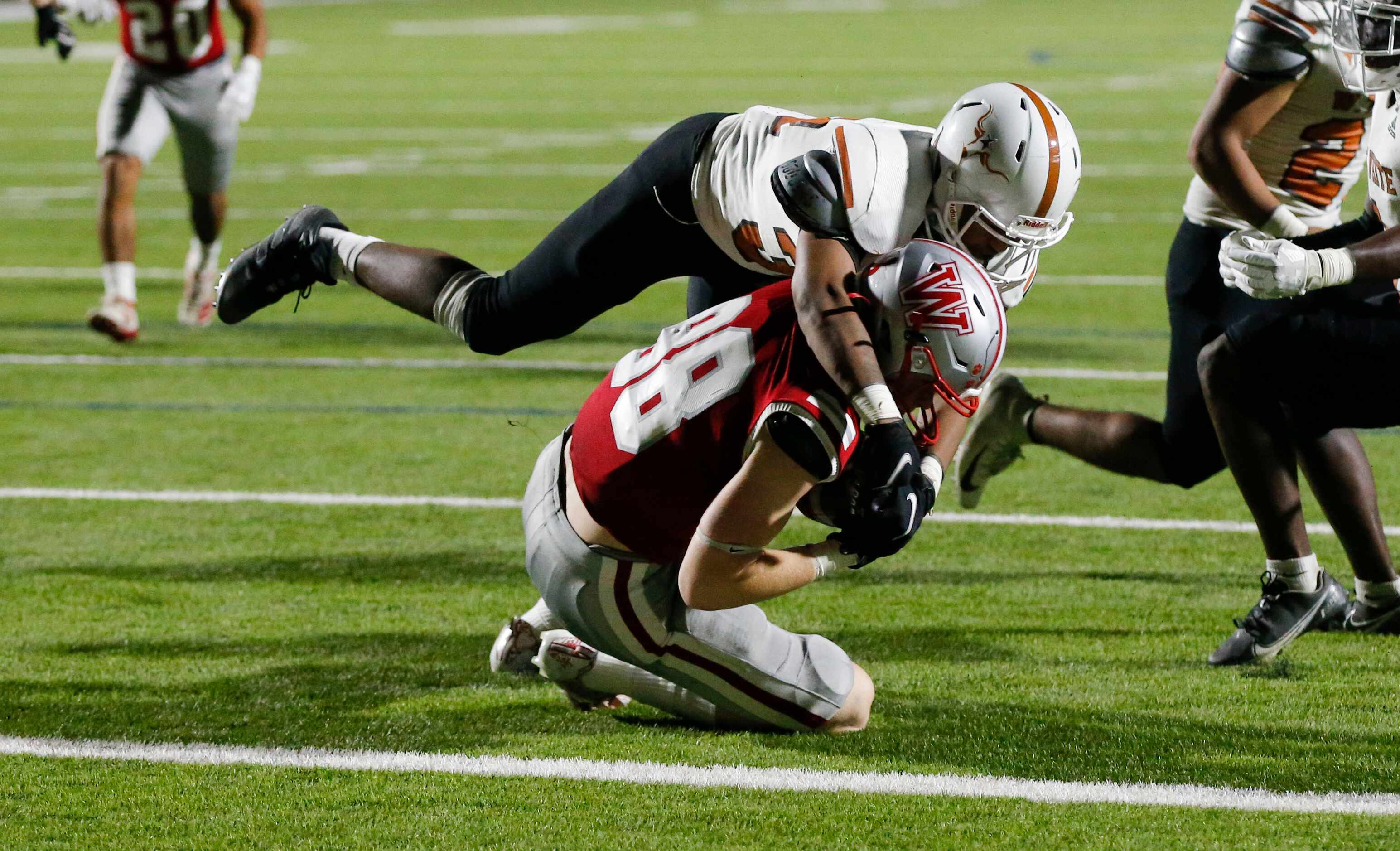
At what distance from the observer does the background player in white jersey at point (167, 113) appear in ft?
27.9

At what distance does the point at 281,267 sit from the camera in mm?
4941

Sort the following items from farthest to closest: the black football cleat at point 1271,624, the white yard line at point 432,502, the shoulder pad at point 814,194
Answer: the white yard line at point 432,502 → the black football cleat at point 1271,624 → the shoulder pad at point 814,194

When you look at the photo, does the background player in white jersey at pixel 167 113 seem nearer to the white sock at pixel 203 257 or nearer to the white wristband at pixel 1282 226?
the white sock at pixel 203 257

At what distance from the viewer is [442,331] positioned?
9070 millimetres

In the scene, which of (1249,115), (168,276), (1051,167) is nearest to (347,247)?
(1051,167)

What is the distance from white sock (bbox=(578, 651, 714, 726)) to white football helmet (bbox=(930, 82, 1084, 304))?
3.38 feet

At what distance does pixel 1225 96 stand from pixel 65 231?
29.9ft

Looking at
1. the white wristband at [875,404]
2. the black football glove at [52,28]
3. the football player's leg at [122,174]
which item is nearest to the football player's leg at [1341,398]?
the white wristband at [875,404]

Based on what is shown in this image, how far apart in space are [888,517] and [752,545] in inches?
10.5

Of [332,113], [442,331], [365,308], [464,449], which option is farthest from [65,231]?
[332,113]

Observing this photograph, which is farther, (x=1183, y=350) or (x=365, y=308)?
(x=365, y=308)

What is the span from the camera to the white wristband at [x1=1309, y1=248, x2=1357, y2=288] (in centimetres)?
382

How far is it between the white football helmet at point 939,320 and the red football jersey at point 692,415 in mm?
141

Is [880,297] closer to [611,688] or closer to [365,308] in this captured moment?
[611,688]
